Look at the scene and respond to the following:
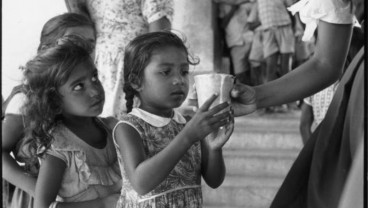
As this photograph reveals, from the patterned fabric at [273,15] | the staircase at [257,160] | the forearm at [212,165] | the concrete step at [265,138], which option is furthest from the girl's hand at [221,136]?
the patterned fabric at [273,15]

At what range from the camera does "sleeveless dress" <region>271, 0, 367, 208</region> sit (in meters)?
1.56

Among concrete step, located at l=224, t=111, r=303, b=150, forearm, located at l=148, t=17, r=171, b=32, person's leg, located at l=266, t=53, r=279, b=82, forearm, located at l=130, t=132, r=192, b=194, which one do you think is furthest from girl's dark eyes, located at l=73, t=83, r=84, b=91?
person's leg, located at l=266, t=53, r=279, b=82

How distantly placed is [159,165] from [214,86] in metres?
0.28

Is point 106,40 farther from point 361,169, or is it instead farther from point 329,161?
point 361,169

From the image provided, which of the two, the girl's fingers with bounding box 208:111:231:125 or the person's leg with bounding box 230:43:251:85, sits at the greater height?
the girl's fingers with bounding box 208:111:231:125

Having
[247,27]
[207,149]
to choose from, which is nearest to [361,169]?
[207,149]

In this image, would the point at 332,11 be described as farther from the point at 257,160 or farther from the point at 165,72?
the point at 257,160

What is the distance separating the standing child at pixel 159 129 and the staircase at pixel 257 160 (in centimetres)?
270

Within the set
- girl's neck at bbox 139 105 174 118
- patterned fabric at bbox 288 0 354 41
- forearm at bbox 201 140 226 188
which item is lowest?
forearm at bbox 201 140 226 188

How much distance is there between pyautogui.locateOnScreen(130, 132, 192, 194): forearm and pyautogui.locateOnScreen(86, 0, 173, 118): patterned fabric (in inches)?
60.9

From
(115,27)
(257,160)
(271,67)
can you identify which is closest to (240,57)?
(271,67)

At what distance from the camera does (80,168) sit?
7.30 feet

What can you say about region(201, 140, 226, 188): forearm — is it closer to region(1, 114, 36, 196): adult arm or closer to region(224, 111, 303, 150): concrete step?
region(1, 114, 36, 196): adult arm

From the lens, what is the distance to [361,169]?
1.44 metres
